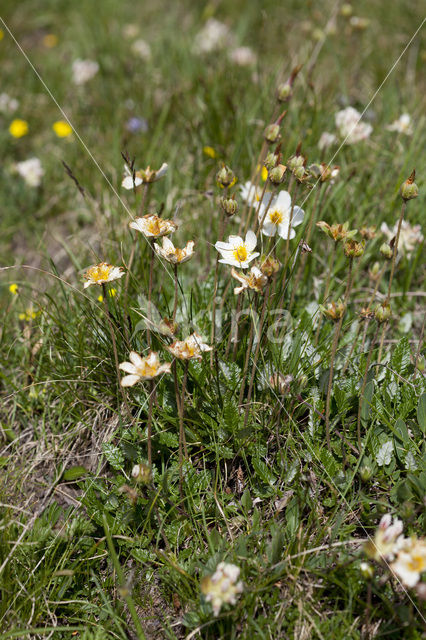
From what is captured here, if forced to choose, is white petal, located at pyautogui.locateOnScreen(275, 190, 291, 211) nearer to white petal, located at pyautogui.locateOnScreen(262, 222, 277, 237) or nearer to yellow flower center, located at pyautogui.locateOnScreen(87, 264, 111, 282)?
white petal, located at pyautogui.locateOnScreen(262, 222, 277, 237)

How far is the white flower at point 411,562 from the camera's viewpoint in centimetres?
128

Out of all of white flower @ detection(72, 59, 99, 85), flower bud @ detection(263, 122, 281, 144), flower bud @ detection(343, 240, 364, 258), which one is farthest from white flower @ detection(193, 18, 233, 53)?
flower bud @ detection(343, 240, 364, 258)

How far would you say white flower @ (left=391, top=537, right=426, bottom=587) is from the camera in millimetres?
1277

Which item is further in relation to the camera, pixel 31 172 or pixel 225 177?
pixel 31 172

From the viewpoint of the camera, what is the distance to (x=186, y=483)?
1.83 m

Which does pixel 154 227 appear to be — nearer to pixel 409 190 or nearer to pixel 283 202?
pixel 283 202

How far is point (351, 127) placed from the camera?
9.02ft

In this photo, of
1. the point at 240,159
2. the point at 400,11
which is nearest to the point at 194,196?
the point at 240,159

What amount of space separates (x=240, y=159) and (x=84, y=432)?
1.69 metres

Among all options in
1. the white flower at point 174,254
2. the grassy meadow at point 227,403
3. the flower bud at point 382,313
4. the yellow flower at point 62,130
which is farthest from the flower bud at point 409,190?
the yellow flower at point 62,130

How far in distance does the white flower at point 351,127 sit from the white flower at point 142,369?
1686mm

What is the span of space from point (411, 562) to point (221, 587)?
0.46m

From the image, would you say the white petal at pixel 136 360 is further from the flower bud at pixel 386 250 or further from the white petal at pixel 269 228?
the flower bud at pixel 386 250

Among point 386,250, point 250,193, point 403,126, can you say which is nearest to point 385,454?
point 386,250
